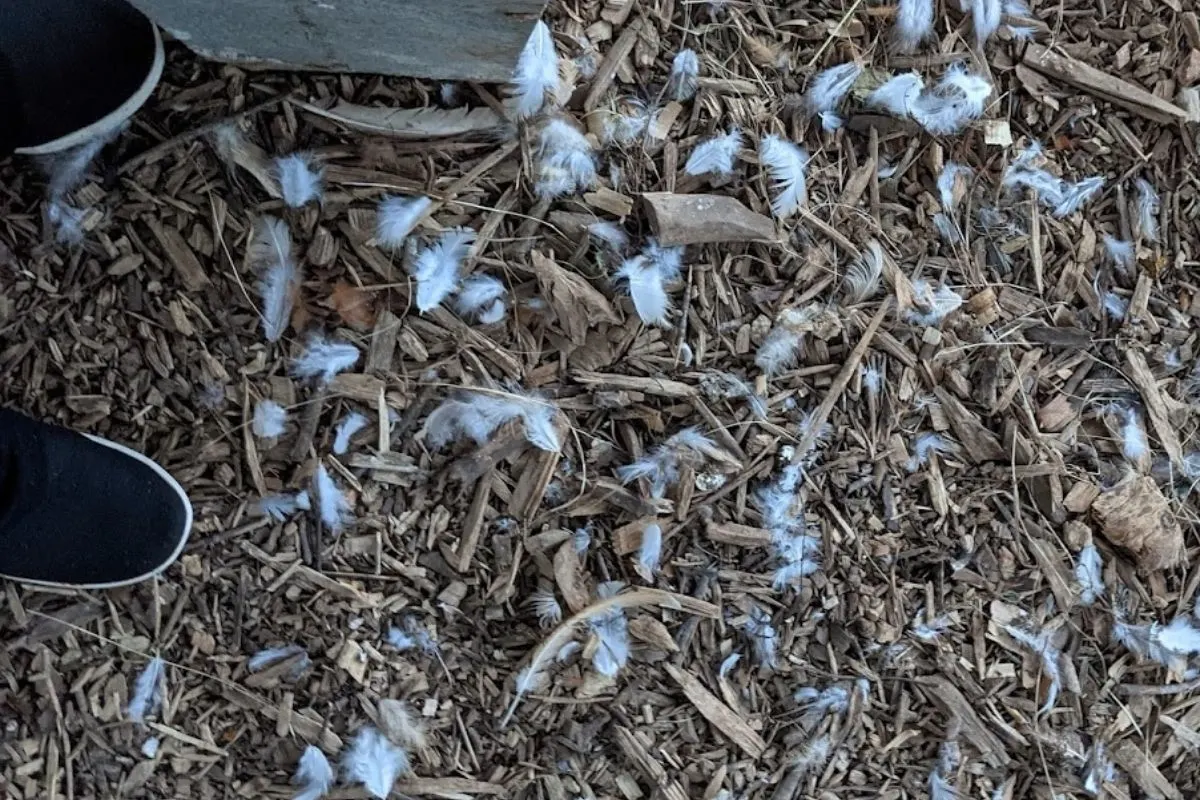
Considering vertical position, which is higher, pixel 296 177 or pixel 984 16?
pixel 984 16

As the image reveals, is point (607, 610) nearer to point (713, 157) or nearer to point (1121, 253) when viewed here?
point (713, 157)

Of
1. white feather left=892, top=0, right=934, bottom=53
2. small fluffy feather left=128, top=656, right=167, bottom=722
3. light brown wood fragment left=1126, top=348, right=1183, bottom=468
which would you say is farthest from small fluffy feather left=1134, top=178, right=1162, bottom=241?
small fluffy feather left=128, top=656, right=167, bottom=722

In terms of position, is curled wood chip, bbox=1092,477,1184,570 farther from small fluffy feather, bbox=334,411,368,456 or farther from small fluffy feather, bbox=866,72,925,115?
small fluffy feather, bbox=334,411,368,456

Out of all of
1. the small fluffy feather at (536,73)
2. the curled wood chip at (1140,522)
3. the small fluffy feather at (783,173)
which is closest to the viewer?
the small fluffy feather at (536,73)

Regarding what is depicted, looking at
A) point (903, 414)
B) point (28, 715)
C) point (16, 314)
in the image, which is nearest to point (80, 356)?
point (16, 314)

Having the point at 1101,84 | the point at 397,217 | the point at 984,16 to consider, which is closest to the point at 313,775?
the point at 397,217

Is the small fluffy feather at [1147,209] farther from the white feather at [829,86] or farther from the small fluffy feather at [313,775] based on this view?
the small fluffy feather at [313,775]

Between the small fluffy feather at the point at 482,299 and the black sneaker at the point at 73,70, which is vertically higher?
the black sneaker at the point at 73,70

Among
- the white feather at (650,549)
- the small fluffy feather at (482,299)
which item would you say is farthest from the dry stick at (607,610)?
the small fluffy feather at (482,299)
